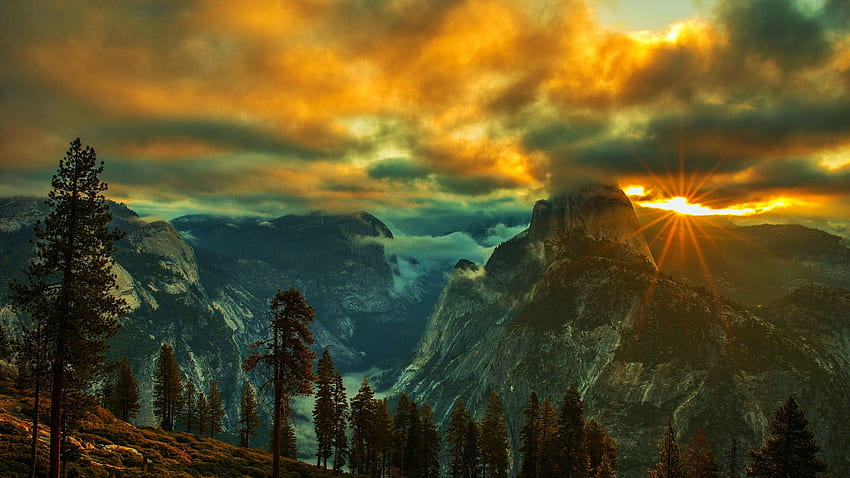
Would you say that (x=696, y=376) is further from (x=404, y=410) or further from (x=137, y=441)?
(x=137, y=441)

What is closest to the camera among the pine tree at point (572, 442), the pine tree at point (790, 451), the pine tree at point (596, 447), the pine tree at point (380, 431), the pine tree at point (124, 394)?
the pine tree at point (790, 451)

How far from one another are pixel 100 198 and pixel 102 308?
21.6ft

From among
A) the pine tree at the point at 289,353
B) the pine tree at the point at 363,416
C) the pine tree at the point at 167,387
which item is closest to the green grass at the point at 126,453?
the pine tree at the point at 363,416

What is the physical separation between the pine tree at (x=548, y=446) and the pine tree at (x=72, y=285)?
52571mm

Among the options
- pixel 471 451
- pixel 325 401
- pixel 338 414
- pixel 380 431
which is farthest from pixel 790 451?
pixel 325 401

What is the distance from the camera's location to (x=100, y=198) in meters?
30.4

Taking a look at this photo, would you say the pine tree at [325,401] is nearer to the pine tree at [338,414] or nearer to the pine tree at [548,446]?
the pine tree at [338,414]

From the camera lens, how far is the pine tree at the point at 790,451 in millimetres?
40938

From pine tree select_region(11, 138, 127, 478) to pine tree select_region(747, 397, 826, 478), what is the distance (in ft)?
163

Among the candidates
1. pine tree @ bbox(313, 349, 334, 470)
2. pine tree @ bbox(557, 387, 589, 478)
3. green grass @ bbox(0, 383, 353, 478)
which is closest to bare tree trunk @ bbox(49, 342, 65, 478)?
green grass @ bbox(0, 383, 353, 478)

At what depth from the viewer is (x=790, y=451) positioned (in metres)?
41.2

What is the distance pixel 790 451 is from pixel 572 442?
2507 centimetres

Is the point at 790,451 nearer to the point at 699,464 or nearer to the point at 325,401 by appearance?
the point at 699,464

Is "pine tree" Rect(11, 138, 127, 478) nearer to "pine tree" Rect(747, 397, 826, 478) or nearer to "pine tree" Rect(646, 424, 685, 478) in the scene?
"pine tree" Rect(747, 397, 826, 478)
